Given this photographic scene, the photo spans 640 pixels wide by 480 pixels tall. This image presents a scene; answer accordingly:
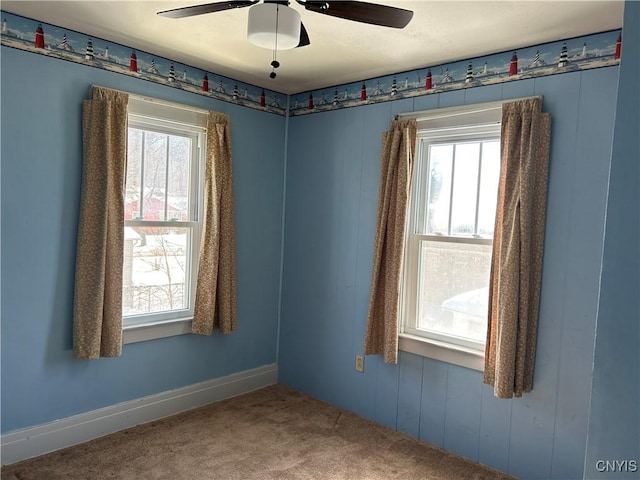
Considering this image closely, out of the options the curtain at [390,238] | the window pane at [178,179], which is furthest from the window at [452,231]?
the window pane at [178,179]

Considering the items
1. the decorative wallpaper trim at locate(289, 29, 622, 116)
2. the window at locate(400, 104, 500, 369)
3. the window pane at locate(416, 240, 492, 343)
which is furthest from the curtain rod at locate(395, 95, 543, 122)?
the window pane at locate(416, 240, 492, 343)

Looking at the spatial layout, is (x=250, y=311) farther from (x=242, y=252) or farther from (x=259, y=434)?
(x=259, y=434)

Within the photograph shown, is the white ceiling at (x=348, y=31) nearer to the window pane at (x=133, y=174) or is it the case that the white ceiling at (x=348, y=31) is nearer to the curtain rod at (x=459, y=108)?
the curtain rod at (x=459, y=108)

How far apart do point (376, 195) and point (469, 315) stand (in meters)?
1.09

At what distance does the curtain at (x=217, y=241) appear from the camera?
3398mm

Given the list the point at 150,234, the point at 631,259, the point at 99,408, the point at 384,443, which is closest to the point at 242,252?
the point at 150,234

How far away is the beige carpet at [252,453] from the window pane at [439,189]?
149cm

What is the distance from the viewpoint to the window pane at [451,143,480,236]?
2.98 meters

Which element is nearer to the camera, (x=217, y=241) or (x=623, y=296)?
(x=623, y=296)

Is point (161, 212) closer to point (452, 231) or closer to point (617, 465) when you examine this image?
point (452, 231)

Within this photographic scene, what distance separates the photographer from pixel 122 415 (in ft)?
10.1

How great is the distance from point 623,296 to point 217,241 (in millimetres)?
3020

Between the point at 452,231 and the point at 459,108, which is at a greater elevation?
the point at 459,108

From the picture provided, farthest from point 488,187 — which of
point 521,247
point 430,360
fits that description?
point 430,360
